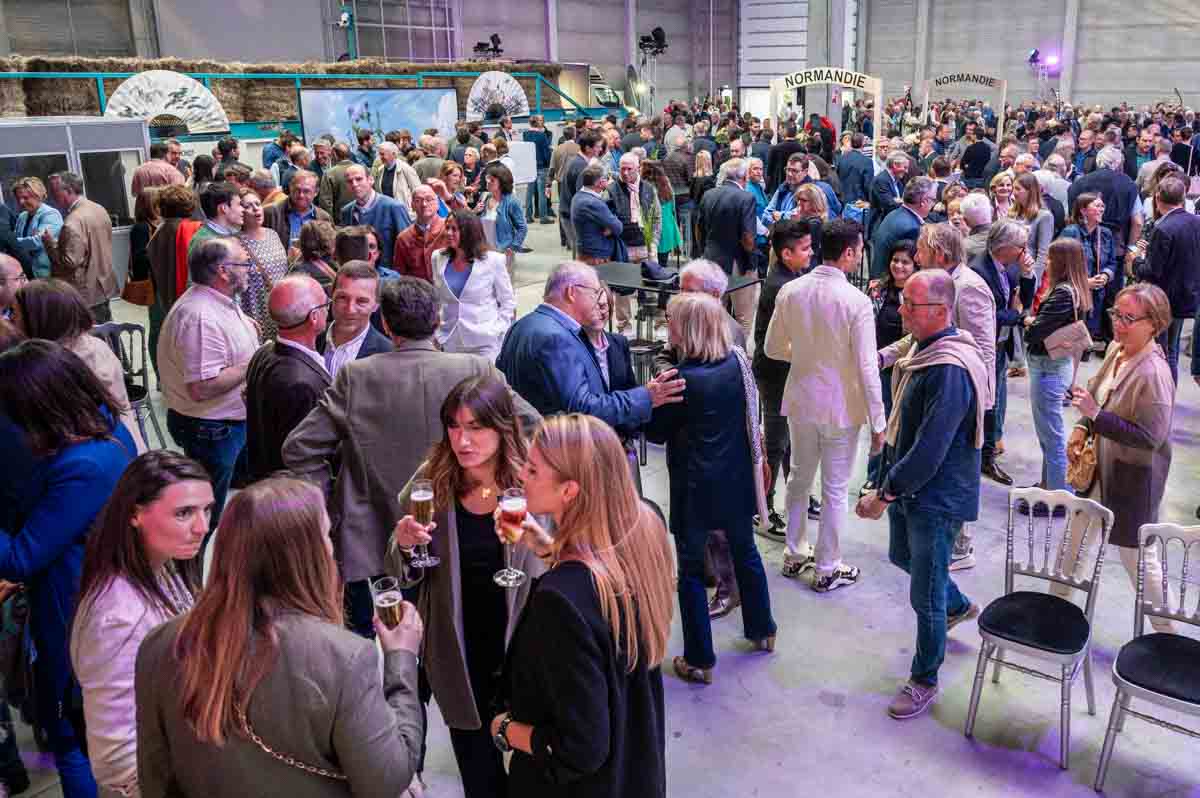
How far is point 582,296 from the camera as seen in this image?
3.43 meters

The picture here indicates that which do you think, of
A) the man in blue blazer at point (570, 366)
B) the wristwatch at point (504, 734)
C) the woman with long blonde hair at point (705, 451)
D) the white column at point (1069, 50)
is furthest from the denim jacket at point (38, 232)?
the white column at point (1069, 50)

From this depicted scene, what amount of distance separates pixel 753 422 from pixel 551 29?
2460 centimetres

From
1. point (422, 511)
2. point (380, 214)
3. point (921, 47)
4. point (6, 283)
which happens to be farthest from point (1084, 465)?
point (921, 47)

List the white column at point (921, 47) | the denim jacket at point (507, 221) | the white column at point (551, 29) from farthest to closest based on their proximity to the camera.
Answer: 1. the white column at point (921, 47)
2. the white column at point (551, 29)
3. the denim jacket at point (507, 221)

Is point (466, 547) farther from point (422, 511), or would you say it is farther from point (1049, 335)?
point (1049, 335)

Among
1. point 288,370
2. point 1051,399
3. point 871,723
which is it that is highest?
point 288,370

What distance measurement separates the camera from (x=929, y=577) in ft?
11.0

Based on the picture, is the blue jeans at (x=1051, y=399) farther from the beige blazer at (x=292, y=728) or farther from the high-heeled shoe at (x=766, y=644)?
the beige blazer at (x=292, y=728)

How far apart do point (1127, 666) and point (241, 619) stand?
2.68m

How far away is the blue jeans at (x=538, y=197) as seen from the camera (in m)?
14.6

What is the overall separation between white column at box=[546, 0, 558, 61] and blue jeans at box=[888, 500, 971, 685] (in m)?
24.6

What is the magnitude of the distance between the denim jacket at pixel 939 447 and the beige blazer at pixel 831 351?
2.14 feet

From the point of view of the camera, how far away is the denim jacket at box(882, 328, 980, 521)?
3199mm

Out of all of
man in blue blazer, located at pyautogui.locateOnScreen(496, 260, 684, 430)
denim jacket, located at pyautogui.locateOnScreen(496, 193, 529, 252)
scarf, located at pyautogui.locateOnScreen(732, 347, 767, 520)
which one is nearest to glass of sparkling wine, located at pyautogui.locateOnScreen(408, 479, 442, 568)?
man in blue blazer, located at pyautogui.locateOnScreen(496, 260, 684, 430)
